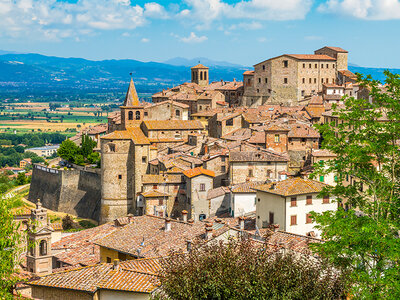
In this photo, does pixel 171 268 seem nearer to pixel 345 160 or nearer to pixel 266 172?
pixel 345 160

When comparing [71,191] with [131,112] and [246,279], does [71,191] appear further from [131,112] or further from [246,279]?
[246,279]

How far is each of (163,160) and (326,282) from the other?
35.8m

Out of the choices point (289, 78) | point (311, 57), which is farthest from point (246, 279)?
point (311, 57)

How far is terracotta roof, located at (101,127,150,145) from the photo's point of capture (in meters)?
52.7

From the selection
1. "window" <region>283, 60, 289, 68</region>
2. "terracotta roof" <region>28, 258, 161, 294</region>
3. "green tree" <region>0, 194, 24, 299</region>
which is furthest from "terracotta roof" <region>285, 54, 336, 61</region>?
"green tree" <region>0, 194, 24, 299</region>

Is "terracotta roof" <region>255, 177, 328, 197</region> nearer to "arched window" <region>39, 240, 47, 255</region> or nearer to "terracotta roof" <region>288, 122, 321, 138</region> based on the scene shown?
"arched window" <region>39, 240, 47, 255</region>

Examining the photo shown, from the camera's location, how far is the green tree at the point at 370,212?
15.7m

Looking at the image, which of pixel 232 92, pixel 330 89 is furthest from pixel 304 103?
pixel 232 92

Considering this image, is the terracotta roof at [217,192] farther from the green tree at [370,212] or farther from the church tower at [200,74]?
the church tower at [200,74]

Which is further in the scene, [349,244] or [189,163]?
[189,163]

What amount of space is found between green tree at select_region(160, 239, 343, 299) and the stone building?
6524 cm

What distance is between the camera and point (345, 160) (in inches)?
697

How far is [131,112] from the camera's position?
186 ft

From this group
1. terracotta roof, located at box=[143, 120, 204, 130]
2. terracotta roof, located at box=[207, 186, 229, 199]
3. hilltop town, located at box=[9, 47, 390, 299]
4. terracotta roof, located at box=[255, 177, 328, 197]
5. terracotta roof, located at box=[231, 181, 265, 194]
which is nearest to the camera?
hilltop town, located at box=[9, 47, 390, 299]
